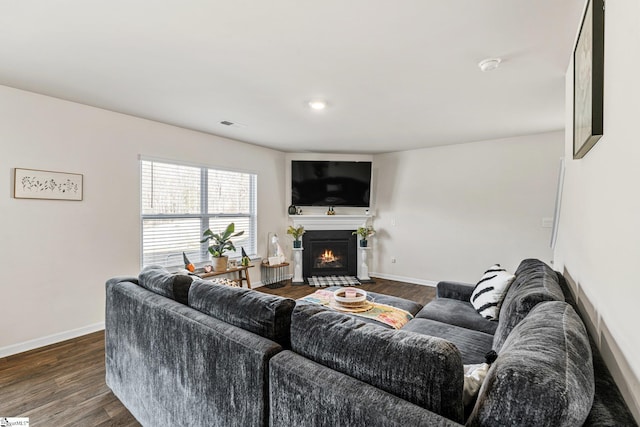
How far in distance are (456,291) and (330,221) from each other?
2.91 m

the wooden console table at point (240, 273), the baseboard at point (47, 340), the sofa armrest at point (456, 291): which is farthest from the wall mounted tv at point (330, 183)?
the baseboard at point (47, 340)

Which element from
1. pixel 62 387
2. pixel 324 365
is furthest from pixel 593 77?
pixel 62 387

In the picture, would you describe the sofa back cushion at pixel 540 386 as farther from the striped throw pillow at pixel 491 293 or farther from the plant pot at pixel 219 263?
the plant pot at pixel 219 263

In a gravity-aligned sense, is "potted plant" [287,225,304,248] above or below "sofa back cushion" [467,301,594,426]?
below

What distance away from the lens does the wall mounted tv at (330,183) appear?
5547 millimetres

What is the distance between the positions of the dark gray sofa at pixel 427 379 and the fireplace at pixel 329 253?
4.32 m

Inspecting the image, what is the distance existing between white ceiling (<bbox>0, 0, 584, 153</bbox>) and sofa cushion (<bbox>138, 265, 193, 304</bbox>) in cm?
150

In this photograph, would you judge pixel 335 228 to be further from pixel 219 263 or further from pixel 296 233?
pixel 219 263

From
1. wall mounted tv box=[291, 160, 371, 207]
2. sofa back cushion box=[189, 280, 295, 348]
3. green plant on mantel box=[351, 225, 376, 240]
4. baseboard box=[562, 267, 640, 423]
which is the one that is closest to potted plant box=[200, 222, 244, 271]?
wall mounted tv box=[291, 160, 371, 207]

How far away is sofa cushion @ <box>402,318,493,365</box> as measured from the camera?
1871 millimetres

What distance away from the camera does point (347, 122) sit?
12.1 ft

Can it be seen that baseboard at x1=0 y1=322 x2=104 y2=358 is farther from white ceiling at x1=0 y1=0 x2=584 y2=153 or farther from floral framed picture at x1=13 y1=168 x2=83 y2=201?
white ceiling at x1=0 y1=0 x2=584 y2=153

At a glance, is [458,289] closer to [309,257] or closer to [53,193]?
[309,257]

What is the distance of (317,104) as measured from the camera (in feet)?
10.0
